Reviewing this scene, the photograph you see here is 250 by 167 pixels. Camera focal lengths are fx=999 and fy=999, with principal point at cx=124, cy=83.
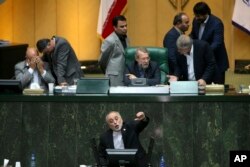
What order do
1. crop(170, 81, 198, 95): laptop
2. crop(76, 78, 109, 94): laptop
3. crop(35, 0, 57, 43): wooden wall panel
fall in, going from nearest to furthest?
1. crop(170, 81, 198, 95): laptop
2. crop(76, 78, 109, 94): laptop
3. crop(35, 0, 57, 43): wooden wall panel

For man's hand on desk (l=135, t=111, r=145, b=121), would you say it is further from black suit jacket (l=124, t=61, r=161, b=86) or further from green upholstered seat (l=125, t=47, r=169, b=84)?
green upholstered seat (l=125, t=47, r=169, b=84)

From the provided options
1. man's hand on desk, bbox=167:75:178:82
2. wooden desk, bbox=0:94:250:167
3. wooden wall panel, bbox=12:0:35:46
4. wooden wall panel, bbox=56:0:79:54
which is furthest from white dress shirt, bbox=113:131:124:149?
wooden wall panel, bbox=12:0:35:46

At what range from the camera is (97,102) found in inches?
407

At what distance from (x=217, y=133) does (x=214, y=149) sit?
17cm

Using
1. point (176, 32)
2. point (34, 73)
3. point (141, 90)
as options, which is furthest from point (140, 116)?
point (176, 32)

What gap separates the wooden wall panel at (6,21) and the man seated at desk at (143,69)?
386 cm

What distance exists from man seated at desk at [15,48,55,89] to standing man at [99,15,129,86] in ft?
2.48

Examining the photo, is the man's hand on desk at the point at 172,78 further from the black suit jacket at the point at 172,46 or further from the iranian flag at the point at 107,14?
the iranian flag at the point at 107,14

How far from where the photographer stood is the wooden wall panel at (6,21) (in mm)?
14492

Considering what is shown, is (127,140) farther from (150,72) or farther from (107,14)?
(107,14)

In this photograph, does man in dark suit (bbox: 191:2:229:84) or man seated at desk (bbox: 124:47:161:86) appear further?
man in dark suit (bbox: 191:2:229:84)

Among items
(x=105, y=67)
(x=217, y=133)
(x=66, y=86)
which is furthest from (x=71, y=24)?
(x=217, y=133)

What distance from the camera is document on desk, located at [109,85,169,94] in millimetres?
10375

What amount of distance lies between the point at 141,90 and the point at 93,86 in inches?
20.7
